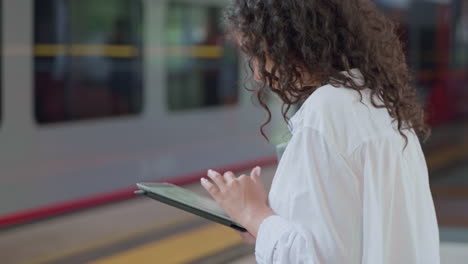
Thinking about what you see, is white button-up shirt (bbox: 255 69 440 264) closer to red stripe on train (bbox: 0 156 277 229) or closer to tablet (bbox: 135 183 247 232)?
tablet (bbox: 135 183 247 232)

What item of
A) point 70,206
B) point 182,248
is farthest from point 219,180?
point 70,206

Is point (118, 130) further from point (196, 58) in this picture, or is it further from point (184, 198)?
point (184, 198)

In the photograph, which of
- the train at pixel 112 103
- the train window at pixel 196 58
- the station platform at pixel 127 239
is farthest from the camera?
the train window at pixel 196 58

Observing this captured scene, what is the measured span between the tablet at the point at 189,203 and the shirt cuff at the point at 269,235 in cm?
8

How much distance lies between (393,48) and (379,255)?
39 centimetres

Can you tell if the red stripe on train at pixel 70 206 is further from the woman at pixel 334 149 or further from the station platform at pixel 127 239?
the woman at pixel 334 149

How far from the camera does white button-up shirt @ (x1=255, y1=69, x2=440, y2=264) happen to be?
3.51ft

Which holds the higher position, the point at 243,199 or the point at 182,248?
the point at 243,199

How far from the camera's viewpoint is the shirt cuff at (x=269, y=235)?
1.09 meters

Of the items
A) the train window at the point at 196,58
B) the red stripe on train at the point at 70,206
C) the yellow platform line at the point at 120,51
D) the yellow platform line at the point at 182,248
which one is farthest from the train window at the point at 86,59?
the yellow platform line at the point at 182,248

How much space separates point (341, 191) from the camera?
1.08 meters

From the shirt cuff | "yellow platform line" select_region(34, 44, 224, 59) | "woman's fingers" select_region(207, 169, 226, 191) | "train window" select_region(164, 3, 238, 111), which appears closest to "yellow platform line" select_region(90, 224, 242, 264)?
"yellow platform line" select_region(34, 44, 224, 59)

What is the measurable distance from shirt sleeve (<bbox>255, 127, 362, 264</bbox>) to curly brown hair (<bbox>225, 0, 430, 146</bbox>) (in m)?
0.13

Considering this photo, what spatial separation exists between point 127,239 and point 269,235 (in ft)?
10.5
